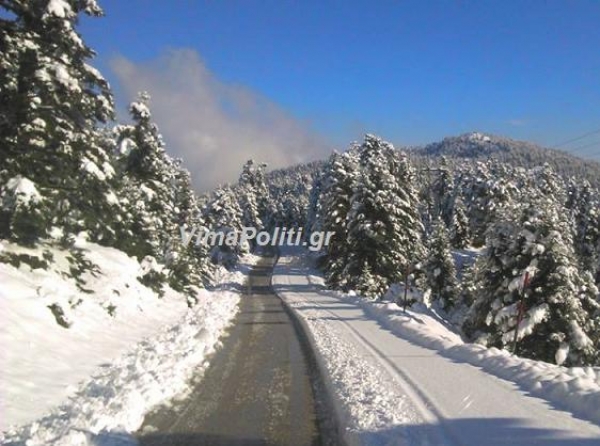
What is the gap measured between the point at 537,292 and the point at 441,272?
23.9 metres

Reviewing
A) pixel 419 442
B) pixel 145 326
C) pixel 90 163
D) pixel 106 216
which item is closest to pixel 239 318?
pixel 145 326

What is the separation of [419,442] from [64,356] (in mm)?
7231

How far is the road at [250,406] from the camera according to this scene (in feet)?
25.3

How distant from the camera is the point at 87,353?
38.7 ft

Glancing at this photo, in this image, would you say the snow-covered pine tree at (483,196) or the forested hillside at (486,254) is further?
the snow-covered pine tree at (483,196)

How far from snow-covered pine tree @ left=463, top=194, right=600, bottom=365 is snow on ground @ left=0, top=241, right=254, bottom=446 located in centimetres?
1164

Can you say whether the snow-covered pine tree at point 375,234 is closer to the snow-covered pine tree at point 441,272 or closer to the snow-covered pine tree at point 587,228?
the snow-covered pine tree at point 441,272

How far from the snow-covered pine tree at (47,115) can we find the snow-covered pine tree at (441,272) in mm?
34825

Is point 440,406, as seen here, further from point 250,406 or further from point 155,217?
point 155,217

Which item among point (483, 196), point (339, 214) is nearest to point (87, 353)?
point (339, 214)

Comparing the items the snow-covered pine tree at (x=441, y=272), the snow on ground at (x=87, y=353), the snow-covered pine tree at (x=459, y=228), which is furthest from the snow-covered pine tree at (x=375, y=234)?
the snow-covered pine tree at (x=459, y=228)

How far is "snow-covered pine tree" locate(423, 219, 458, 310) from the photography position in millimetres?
46000

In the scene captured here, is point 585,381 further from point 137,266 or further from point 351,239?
point 351,239

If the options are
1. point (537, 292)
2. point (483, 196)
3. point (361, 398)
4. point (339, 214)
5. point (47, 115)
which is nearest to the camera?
point (361, 398)
